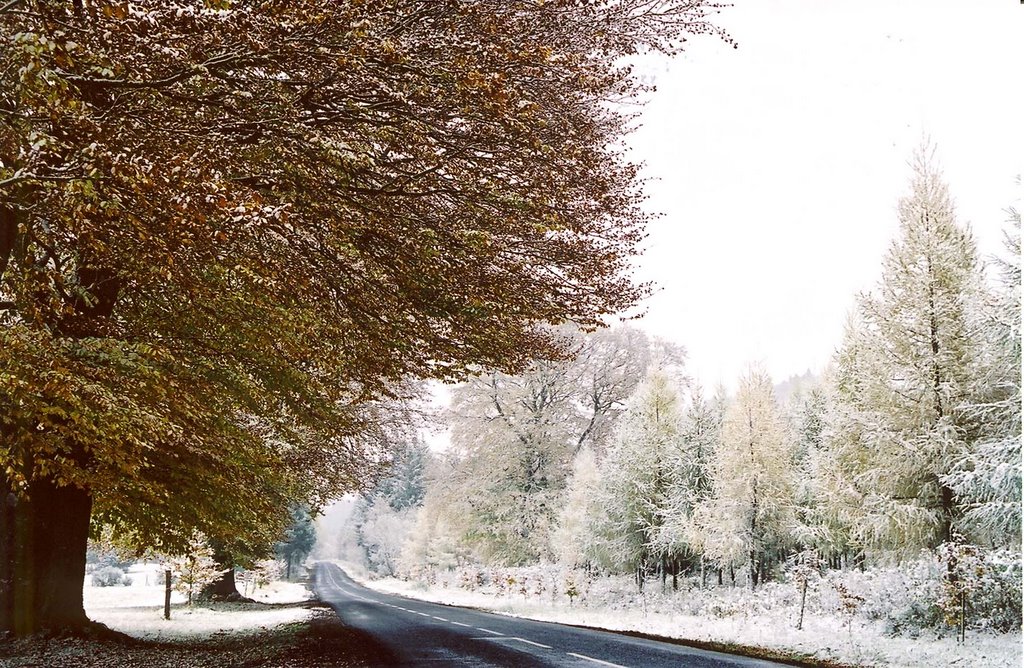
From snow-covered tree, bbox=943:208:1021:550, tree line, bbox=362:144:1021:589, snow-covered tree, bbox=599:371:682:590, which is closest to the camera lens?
snow-covered tree, bbox=943:208:1021:550

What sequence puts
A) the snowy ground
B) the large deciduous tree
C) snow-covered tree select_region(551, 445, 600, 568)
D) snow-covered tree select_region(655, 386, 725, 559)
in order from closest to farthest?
1. the large deciduous tree
2. the snowy ground
3. snow-covered tree select_region(655, 386, 725, 559)
4. snow-covered tree select_region(551, 445, 600, 568)

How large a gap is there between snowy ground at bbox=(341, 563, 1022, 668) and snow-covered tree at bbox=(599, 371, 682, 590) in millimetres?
2304

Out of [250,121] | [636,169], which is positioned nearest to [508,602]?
[636,169]

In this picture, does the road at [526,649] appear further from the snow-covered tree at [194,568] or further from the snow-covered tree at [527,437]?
the snow-covered tree at [527,437]

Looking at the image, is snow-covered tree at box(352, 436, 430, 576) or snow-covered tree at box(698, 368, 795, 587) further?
snow-covered tree at box(352, 436, 430, 576)

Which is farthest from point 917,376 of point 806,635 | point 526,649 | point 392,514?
point 392,514

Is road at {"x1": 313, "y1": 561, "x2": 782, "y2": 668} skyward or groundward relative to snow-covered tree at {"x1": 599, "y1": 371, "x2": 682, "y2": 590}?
groundward

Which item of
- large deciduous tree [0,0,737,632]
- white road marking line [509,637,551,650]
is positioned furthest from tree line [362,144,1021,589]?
white road marking line [509,637,551,650]

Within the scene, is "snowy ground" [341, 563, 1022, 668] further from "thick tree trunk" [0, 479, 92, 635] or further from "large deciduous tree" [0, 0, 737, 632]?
"thick tree trunk" [0, 479, 92, 635]

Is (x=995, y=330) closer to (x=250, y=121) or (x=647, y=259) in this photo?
(x=647, y=259)

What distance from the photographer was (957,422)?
48.8ft

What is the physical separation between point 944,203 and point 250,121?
602 inches

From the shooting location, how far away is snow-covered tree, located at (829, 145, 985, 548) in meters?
14.8

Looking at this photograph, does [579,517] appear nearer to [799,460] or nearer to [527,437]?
[527,437]
